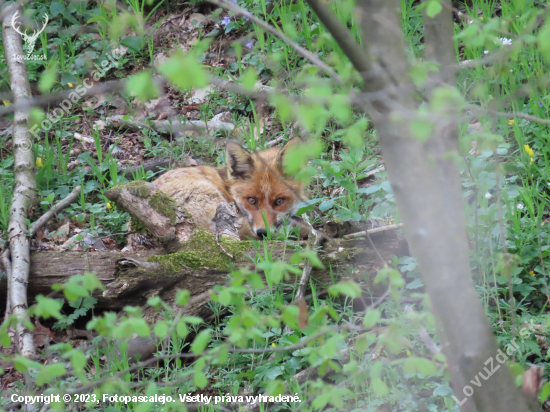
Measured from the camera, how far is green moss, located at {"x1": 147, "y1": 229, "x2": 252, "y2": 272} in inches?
161

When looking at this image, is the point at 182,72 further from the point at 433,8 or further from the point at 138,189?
the point at 138,189

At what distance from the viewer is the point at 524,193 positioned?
411 centimetres

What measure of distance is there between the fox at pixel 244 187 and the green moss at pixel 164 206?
606mm

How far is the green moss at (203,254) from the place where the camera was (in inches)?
161

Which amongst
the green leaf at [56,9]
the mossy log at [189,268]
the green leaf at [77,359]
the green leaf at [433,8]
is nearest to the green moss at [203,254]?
the mossy log at [189,268]

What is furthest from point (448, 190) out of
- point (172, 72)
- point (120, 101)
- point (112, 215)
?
point (120, 101)

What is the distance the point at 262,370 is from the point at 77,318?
1914 millimetres

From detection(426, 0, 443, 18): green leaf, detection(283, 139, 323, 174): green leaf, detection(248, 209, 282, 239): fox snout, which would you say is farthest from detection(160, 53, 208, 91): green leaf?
detection(248, 209, 282, 239): fox snout

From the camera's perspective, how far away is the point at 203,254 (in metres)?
4.23

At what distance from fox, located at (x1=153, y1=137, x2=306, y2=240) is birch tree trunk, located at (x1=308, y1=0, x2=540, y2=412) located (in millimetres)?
3469

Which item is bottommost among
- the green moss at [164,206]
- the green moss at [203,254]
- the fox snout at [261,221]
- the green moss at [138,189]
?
the green moss at [203,254]

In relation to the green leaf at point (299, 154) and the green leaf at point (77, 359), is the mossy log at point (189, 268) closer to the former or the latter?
the green leaf at point (77, 359)

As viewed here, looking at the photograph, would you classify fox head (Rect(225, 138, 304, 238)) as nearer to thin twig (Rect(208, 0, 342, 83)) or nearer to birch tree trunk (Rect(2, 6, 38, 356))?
birch tree trunk (Rect(2, 6, 38, 356))

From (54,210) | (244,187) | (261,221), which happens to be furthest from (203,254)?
(54,210)
